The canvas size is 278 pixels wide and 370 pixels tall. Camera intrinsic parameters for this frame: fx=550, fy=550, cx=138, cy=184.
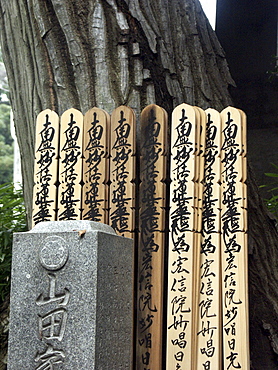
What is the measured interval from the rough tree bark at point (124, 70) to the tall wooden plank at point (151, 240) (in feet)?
1.42

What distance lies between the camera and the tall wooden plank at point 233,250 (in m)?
3.03

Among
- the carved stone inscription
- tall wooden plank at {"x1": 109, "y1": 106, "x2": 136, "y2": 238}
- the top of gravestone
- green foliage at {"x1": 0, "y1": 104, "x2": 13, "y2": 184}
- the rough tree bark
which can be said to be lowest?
the carved stone inscription

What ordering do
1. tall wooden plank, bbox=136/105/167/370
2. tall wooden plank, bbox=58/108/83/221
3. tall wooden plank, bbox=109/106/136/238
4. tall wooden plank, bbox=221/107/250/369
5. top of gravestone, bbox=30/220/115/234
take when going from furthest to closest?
tall wooden plank, bbox=58/108/83/221 < tall wooden plank, bbox=109/106/136/238 < tall wooden plank, bbox=136/105/167/370 < tall wooden plank, bbox=221/107/250/369 < top of gravestone, bbox=30/220/115/234

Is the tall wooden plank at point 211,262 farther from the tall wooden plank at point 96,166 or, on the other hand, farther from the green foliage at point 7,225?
the green foliage at point 7,225

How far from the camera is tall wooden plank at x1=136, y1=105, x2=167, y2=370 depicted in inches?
125

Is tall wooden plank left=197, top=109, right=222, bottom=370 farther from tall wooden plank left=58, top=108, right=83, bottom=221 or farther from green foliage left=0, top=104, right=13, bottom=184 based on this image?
green foliage left=0, top=104, right=13, bottom=184

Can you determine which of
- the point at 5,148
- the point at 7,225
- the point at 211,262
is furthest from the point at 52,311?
the point at 5,148

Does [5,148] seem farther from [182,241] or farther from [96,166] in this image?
[182,241]

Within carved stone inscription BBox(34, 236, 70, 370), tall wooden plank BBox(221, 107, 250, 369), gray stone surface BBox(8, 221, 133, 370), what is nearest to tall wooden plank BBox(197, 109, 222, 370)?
tall wooden plank BBox(221, 107, 250, 369)

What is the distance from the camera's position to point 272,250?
4.08 m

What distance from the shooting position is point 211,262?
125 inches

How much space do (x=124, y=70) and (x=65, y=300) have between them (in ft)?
6.07

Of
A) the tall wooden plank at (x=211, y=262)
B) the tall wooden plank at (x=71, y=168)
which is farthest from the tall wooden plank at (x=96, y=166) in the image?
the tall wooden plank at (x=211, y=262)

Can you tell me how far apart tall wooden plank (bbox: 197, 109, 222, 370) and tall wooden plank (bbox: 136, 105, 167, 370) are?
0.24m
